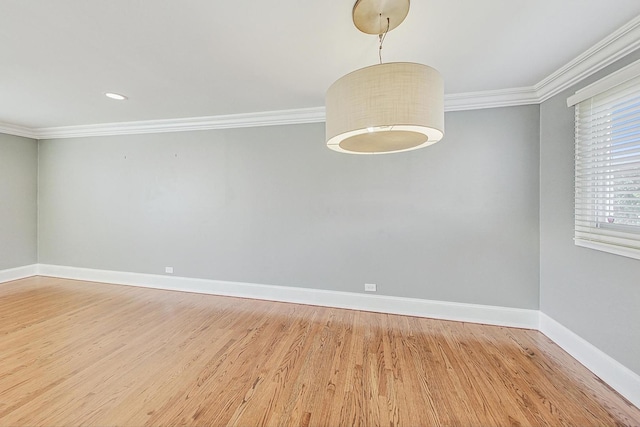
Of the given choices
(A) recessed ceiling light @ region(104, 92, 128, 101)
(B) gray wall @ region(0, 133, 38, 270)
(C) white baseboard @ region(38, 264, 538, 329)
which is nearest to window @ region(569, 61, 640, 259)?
(C) white baseboard @ region(38, 264, 538, 329)

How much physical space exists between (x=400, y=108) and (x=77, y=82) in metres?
3.18

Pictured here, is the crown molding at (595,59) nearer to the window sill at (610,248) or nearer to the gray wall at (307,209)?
the gray wall at (307,209)

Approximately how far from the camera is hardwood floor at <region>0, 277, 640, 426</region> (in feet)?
5.16

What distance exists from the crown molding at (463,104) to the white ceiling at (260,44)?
0.25 ft

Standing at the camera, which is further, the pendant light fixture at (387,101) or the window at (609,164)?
the window at (609,164)

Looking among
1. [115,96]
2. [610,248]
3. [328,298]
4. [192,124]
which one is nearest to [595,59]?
[610,248]

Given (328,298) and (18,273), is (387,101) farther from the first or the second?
(18,273)

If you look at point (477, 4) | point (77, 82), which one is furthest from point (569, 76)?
point (77, 82)

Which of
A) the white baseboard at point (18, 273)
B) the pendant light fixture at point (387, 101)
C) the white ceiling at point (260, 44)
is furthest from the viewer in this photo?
the white baseboard at point (18, 273)

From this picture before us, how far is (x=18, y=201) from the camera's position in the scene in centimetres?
409

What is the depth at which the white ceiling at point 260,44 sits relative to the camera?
1.51 meters

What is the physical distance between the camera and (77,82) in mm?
2473

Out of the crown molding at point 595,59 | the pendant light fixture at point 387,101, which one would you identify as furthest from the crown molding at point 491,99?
the pendant light fixture at point 387,101

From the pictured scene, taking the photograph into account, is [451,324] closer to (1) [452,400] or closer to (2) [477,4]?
(1) [452,400]
